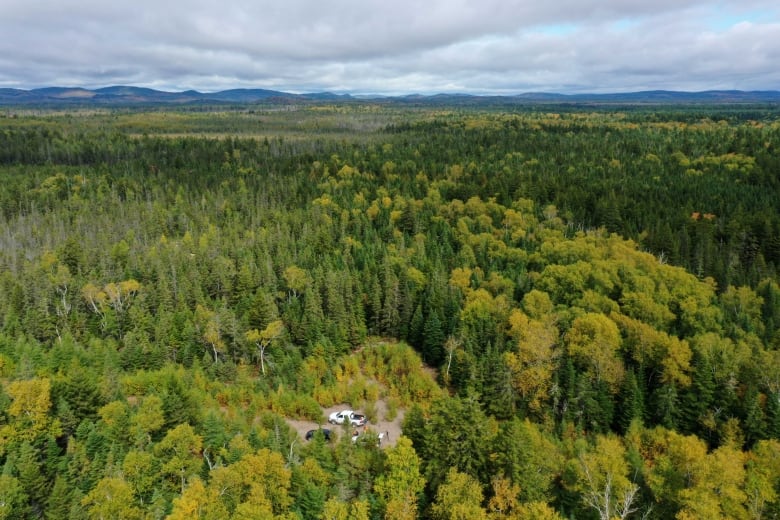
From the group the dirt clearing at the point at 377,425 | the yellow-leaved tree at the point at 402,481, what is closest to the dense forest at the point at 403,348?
the yellow-leaved tree at the point at 402,481

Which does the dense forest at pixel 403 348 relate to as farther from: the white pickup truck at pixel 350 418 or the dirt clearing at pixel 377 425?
the white pickup truck at pixel 350 418

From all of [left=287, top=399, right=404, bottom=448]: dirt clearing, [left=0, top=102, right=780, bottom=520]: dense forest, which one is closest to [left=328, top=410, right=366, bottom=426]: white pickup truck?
[left=287, top=399, right=404, bottom=448]: dirt clearing

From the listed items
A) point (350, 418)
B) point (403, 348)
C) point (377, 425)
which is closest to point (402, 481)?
point (350, 418)

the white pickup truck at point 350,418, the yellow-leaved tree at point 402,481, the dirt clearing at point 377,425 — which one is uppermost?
the yellow-leaved tree at point 402,481

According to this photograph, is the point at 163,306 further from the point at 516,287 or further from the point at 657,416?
the point at 657,416

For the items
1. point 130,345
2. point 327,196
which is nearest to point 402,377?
point 130,345

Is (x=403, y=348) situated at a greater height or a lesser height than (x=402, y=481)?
lesser

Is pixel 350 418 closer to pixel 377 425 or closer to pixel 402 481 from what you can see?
pixel 377 425

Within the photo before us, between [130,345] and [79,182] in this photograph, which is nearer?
[130,345]
